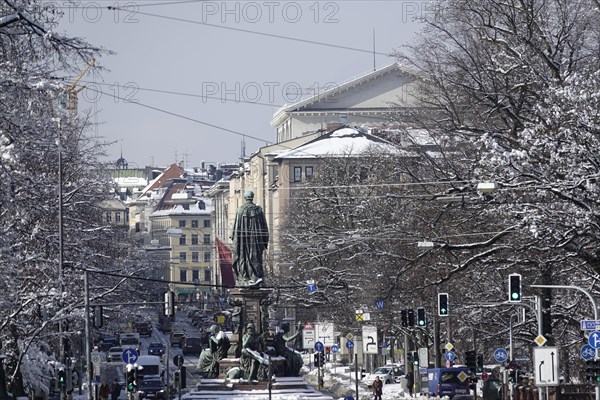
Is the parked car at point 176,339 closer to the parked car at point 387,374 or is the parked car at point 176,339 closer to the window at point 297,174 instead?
the window at point 297,174

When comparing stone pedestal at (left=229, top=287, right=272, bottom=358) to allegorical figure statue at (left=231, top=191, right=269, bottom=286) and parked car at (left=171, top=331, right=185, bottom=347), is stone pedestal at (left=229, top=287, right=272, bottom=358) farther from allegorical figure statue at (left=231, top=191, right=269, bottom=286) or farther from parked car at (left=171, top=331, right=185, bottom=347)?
parked car at (left=171, top=331, right=185, bottom=347)

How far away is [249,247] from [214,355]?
478cm

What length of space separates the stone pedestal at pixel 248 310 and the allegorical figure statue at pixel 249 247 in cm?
37

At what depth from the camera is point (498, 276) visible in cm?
6097

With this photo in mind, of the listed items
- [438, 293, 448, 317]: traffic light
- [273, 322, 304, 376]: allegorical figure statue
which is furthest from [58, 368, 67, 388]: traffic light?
[273, 322, 304, 376]: allegorical figure statue

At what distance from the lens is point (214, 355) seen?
218 ft

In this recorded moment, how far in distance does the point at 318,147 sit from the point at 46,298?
8244 cm

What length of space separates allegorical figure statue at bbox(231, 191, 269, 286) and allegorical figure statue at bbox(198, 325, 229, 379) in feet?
8.01

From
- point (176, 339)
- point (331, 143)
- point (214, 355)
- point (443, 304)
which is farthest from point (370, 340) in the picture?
point (331, 143)

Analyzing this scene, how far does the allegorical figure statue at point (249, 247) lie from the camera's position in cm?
6550

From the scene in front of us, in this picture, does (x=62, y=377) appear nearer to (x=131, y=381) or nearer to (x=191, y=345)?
(x=131, y=381)

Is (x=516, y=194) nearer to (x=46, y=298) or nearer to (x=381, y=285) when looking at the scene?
(x=46, y=298)

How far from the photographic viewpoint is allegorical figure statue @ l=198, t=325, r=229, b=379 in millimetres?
65812

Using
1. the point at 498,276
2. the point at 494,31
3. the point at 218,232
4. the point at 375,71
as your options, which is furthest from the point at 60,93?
the point at 218,232
